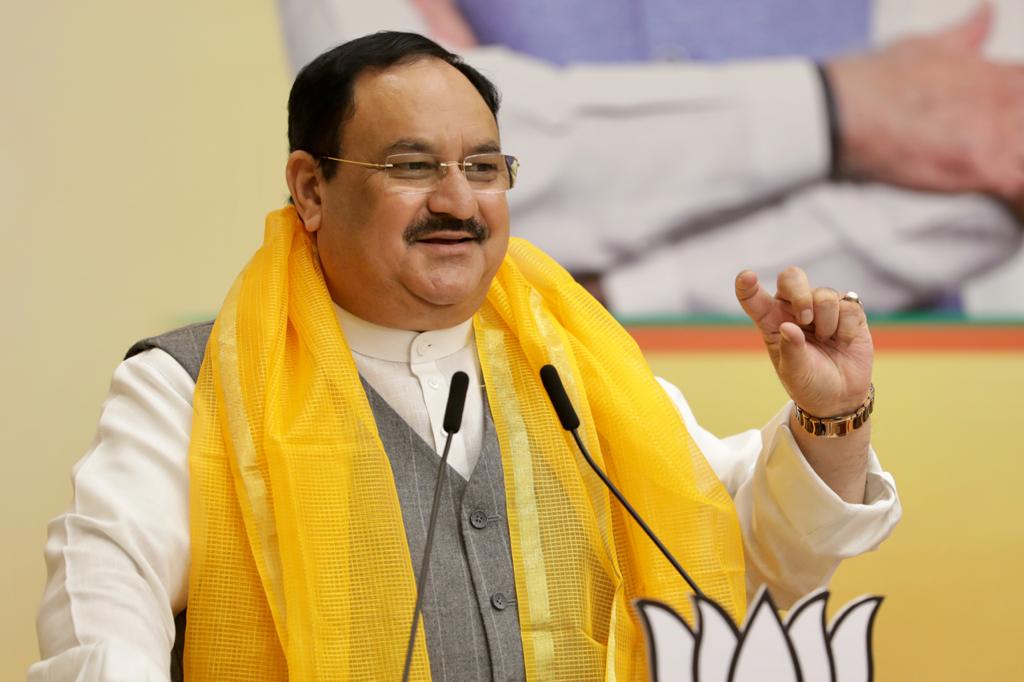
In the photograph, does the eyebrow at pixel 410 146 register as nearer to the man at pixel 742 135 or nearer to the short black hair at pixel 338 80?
the short black hair at pixel 338 80

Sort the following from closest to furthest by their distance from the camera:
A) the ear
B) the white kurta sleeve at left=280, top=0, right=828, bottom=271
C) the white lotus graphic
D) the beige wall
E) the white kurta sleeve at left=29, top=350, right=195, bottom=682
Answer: the white lotus graphic, the white kurta sleeve at left=29, top=350, right=195, bottom=682, the ear, the beige wall, the white kurta sleeve at left=280, top=0, right=828, bottom=271

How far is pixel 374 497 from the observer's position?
5.24 ft

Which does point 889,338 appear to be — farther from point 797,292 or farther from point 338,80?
point 338,80

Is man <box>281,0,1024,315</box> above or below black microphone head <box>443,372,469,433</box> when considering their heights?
above

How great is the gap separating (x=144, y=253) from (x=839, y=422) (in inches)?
63.5

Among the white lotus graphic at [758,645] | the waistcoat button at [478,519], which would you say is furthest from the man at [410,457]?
the white lotus graphic at [758,645]

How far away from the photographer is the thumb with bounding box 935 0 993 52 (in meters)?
2.81

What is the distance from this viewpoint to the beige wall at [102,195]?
254 centimetres

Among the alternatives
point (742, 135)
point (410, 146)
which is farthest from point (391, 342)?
point (742, 135)

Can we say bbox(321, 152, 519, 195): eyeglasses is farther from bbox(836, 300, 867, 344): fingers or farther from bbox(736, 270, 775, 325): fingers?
bbox(836, 300, 867, 344): fingers

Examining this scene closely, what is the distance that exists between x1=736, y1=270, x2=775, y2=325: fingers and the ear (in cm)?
69

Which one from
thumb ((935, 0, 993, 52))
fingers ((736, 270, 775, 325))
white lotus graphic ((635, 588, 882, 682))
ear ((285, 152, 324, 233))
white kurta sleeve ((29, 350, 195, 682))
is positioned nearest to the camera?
white lotus graphic ((635, 588, 882, 682))

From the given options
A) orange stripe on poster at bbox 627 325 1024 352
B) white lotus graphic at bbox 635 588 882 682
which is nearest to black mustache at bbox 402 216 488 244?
white lotus graphic at bbox 635 588 882 682

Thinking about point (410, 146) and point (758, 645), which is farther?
point (410, 146)
